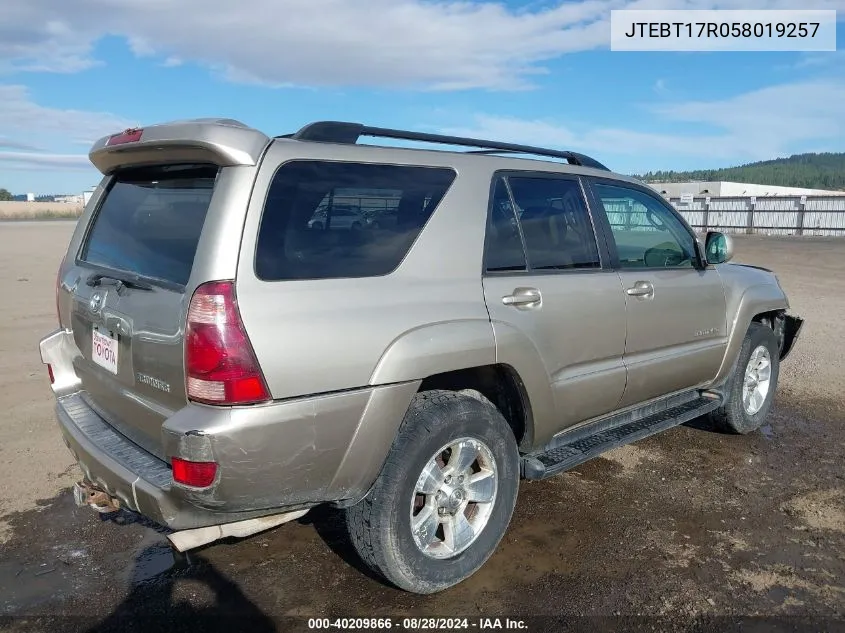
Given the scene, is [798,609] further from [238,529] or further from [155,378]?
[155,378]

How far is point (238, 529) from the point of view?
8.66 feet

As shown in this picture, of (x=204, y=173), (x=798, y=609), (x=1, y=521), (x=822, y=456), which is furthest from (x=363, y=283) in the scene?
(x=822, y=456)

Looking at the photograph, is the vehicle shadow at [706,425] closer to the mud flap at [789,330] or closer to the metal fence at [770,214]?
the mud flap at [789,330]

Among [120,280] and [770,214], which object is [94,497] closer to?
[120,280]

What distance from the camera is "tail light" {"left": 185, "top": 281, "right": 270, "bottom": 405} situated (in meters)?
2.29

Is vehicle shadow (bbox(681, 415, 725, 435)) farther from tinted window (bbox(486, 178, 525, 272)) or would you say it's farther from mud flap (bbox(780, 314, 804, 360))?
tinted window (bbox(486, 178, 525, 272))

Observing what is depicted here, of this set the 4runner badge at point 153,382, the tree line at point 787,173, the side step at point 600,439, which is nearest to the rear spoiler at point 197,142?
the 4runner badge at point 153,382

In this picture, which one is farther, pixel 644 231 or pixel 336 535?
pixel 644 231

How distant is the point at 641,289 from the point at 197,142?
2.52 meters

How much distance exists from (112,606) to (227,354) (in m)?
1.45

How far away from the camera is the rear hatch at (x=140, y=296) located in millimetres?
2461

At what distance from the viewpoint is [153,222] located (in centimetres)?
286

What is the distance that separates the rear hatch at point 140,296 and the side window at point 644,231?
232 cm

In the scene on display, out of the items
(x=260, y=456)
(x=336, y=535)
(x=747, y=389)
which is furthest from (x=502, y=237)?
(x=747, y=389)
